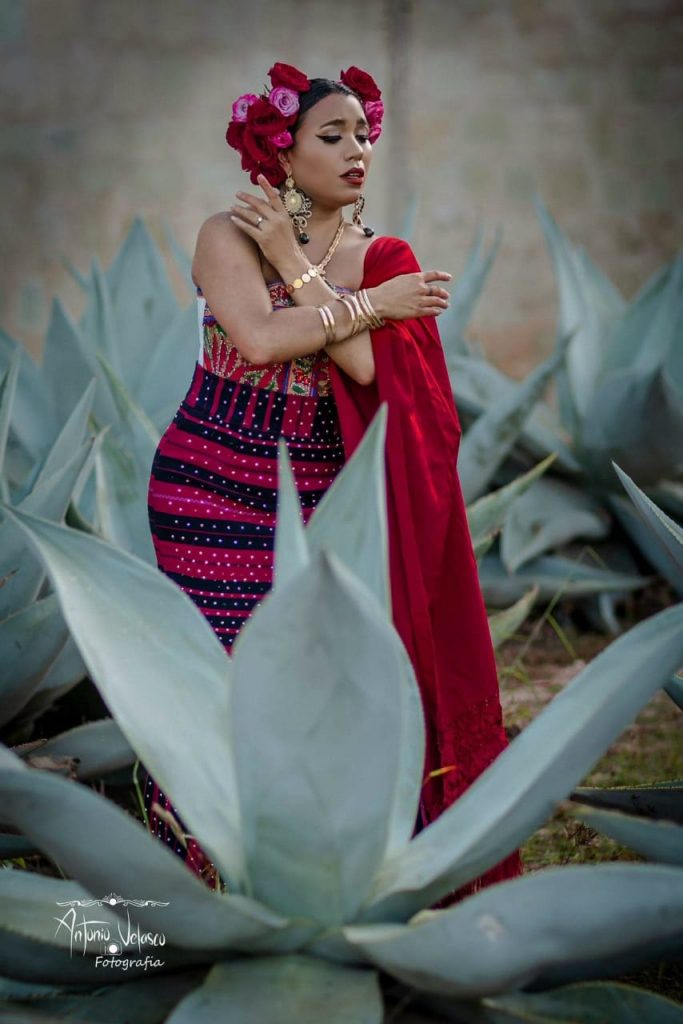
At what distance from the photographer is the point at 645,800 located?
6.17 feet

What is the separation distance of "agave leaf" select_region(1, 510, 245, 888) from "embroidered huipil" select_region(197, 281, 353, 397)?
0.75m

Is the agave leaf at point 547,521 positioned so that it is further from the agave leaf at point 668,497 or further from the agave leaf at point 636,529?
the agave leaf at point 668,497

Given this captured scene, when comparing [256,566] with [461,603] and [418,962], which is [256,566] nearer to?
[461,603]

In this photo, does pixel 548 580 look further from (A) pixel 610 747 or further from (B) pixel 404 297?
(B) pixel 404 297

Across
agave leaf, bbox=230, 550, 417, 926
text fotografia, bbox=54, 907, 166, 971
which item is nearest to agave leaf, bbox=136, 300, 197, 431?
text fotografia, bbox=54, 907, 166, 971

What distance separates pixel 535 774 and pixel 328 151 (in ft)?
3.95

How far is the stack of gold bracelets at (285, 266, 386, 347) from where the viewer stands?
82.7 inches

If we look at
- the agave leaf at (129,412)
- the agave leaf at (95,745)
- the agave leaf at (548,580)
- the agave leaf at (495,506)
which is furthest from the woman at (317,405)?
the agave leaf at (548,580)

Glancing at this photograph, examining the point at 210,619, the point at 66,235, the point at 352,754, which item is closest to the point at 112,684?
the point at 352,754

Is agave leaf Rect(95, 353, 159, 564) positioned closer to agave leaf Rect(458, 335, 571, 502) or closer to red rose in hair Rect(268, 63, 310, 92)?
red rose in hair Rect(268, 63, 310, 92)

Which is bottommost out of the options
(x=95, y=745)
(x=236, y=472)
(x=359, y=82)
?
(x=95, y=745)

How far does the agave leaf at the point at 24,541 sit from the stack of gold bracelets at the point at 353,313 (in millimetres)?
473

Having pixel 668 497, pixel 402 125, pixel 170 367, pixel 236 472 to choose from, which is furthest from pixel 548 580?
pixel 402 125

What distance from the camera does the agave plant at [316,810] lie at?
50.8 inches
